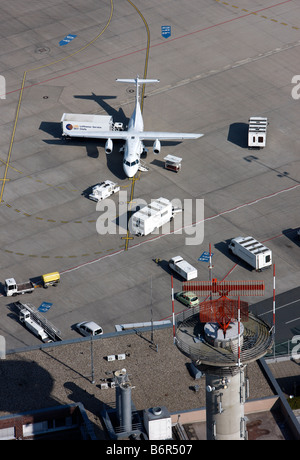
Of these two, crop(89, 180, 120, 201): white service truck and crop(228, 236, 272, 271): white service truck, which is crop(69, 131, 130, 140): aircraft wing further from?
crop(228, 236, 272, 271): white service truck

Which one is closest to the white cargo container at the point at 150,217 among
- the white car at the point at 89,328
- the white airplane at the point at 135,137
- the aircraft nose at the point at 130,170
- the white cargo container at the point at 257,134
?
the aircraft nose at the point at 130,170

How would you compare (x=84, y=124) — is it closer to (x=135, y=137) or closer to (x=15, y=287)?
(x=135, y=137)

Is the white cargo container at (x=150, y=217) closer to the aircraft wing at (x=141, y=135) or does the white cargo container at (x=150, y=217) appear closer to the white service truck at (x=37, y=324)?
the aircraft wing at (x=141, y=135)

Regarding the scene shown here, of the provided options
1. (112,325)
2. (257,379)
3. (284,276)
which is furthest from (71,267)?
(257,379)
